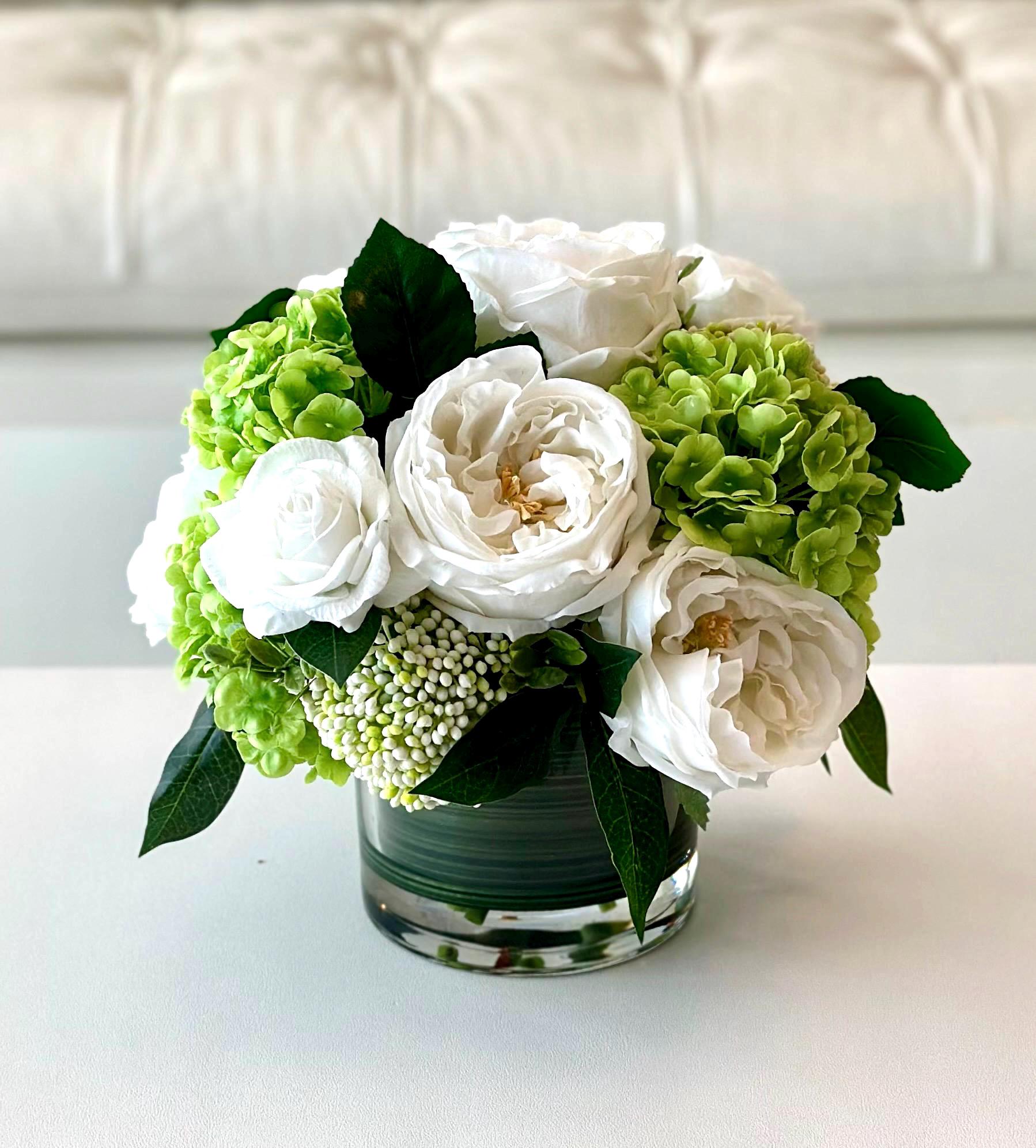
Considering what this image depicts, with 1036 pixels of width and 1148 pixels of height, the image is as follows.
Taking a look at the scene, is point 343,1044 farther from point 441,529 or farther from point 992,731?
point 992,731

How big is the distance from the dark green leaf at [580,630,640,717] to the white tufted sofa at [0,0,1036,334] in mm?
1200

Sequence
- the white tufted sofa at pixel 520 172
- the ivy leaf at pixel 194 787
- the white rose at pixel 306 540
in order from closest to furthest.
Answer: the white rose at pixel 306 540 → the ivy leaf at pixel 194 787 → the white tufted sofa at pixel 520 172

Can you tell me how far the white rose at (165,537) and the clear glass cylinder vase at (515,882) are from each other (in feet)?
0.38

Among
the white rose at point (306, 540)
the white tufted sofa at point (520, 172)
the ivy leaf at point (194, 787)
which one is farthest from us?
the white tufted sofa at point (520, 172)

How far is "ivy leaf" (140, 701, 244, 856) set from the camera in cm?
60

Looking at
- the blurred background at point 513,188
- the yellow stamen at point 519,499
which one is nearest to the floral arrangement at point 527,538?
the yellow stamen at point 519,499

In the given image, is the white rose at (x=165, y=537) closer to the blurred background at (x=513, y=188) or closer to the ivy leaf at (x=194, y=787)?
the ivy leaf at (x=194, y=787)

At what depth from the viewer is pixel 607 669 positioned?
52cm

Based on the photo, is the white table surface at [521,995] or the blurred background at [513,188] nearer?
the white table surface at [521,995]

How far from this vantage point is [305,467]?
51cm

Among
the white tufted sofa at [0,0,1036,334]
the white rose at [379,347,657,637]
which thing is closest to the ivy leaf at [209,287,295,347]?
the white rose at [379,347,657,637]

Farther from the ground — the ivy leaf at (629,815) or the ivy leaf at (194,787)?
the ivy leaf at (629,815)

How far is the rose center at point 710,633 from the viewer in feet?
1.73

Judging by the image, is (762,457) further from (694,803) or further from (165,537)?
(165,537)
